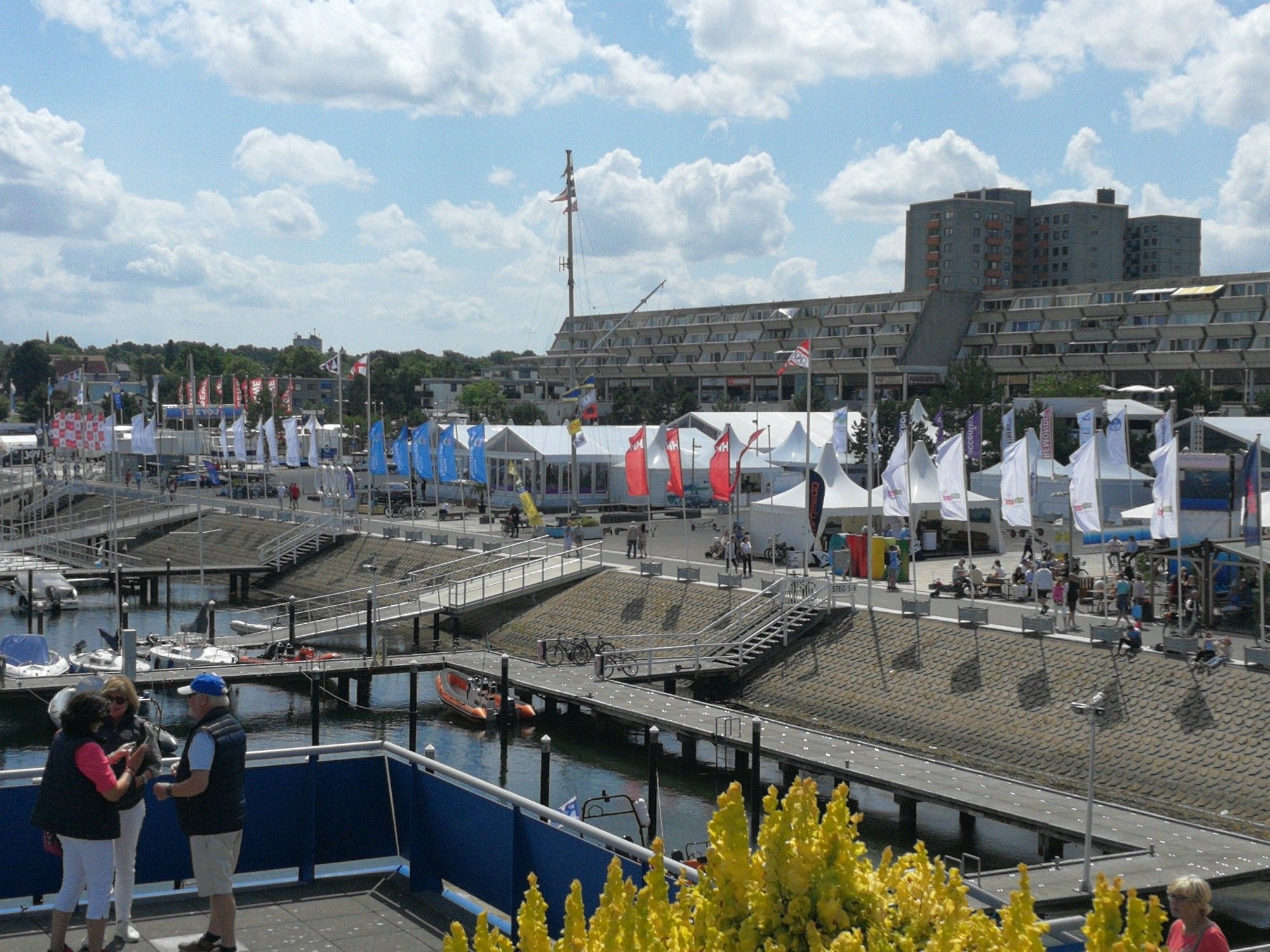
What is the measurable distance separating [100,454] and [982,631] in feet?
305

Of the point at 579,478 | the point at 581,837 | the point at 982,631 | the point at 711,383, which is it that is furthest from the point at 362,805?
the point at 711,383

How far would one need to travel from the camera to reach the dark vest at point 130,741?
806 cm

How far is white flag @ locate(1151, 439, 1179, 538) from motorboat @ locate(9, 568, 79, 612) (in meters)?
42.8

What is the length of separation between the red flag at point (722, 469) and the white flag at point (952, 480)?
838 centimetres

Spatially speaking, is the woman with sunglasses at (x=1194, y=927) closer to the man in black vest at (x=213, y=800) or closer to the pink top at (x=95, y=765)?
the man in black vest at (x=213, y=800)

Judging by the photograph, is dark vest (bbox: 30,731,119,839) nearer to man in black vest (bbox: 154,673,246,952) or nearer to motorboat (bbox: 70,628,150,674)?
man in black vest (bbox: 154,673,246,952)

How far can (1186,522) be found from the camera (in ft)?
124

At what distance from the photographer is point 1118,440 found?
156 ft

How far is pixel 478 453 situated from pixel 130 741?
60.8 m

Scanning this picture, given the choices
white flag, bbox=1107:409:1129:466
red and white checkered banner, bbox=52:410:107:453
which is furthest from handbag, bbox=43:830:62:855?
red and white checkered banner, bbox=52:410:107:453

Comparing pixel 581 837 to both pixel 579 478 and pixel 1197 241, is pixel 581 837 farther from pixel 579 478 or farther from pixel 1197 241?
pixel 1197 241

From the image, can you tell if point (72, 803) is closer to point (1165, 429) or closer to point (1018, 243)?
point (1165, 429)

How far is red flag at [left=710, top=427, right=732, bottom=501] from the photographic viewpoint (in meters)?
45.4

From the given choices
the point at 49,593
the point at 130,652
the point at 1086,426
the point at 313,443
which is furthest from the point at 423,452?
the point at 130,652
